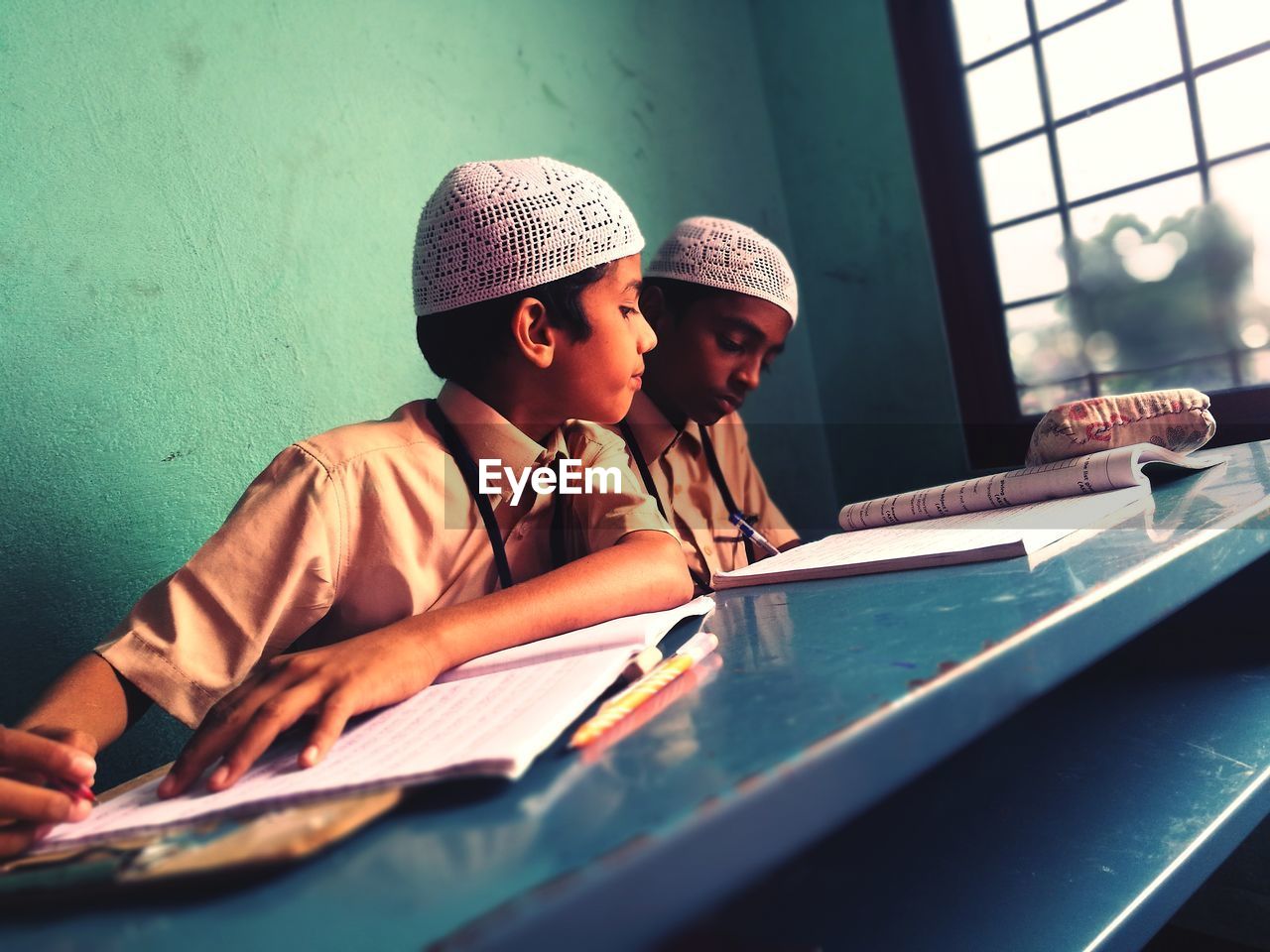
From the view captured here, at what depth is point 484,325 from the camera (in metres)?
1.06

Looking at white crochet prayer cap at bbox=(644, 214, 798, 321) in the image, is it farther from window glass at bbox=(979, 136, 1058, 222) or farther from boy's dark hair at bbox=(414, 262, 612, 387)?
window glass at bbox=(979, 136, 1058, 222)

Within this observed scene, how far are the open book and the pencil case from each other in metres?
0.05

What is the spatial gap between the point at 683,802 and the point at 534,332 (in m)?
0.78

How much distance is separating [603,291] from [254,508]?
462 millimetres

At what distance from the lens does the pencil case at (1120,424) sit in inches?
45.3

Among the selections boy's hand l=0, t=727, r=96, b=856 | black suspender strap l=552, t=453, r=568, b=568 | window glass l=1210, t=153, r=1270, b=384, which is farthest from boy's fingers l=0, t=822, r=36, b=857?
window glass l=1210, t=153, r=1270, b=384

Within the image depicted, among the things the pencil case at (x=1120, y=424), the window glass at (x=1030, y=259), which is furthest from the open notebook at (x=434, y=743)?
the window glass at (x=1030, y=259)

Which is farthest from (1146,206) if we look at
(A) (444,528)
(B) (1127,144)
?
(A) (444,528)

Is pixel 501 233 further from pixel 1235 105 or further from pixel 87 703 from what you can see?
pixel 1235 105

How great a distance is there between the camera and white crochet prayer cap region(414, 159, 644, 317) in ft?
3.08

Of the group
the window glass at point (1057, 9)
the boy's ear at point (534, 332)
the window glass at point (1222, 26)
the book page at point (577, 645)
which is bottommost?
the book page at point (577, 645)

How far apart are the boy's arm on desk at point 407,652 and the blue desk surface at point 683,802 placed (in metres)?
0.13

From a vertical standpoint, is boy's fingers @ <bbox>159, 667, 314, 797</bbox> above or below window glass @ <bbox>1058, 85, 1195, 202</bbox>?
below

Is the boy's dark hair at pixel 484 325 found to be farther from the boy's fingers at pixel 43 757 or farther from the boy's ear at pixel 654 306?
the boy's fingers at pixel 43 757
